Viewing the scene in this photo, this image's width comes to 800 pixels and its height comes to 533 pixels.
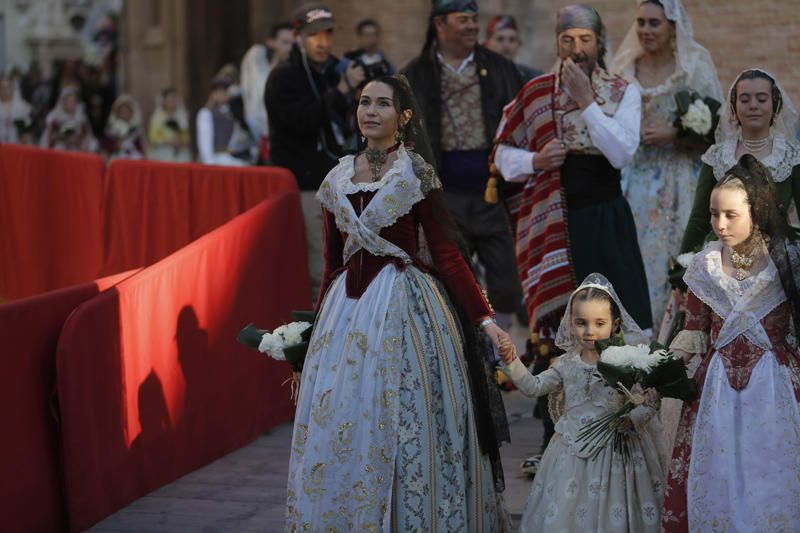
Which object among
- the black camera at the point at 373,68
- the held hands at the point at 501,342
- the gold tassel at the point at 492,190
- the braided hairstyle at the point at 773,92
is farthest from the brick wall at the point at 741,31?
the held hands at the point at 501,342

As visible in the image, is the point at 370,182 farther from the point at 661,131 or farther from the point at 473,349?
the point at 661,131

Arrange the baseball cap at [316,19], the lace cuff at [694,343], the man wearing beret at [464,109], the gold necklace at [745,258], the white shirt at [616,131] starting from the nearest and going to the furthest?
the gold necklace at [745,258], the lace cuff at [694,343], the white shirt at [616,131], the man wearing beret at [464,109], the baseball cap at [316,19]

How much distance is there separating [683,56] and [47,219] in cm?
661

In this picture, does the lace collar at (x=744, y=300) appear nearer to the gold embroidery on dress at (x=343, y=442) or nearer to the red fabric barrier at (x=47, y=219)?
the gold embroidery on dress at (x=343, y=442)

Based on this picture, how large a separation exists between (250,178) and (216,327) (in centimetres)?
216

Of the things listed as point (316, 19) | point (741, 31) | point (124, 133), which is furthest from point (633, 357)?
point (124, 133)

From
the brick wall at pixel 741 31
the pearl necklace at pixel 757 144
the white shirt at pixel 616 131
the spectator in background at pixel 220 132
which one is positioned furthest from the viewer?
the spectator in background at pixel 220 132

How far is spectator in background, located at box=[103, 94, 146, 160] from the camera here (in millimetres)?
22562

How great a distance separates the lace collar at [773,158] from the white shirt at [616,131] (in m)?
0.41

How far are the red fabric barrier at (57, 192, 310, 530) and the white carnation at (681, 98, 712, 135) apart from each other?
8.52 ft

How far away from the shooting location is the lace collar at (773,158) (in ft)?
22.5

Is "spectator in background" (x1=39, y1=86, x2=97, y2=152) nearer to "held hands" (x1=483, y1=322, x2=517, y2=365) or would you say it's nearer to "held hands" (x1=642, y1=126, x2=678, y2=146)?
"held hands" (x1=642, y1=126, x2=678, y2=146)

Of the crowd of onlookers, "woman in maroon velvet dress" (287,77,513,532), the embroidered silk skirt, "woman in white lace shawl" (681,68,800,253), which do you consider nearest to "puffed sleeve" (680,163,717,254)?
"woman in white lace shawl" (681,68,800,253)

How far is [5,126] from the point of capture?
24.3m
